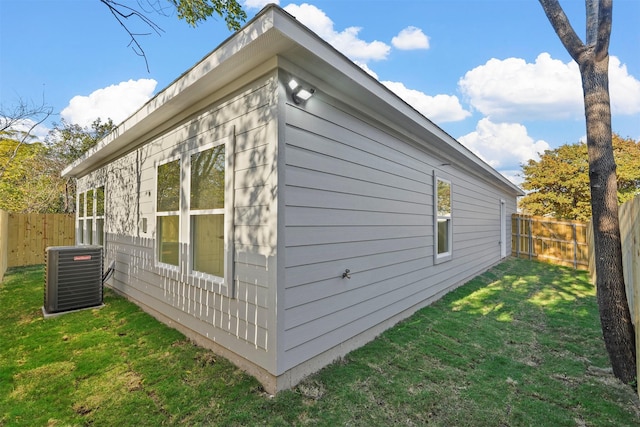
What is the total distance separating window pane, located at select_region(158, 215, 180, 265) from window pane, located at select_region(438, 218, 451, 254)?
4.44 m

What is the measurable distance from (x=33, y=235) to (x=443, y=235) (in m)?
11.9

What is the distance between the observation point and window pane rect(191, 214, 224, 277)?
306cm

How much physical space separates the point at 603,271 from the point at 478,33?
5.43m

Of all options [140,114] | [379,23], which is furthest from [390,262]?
[379,23]

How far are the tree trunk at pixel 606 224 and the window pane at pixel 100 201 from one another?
8.21 m

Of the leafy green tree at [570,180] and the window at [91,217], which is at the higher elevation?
the leafy green tree at [570,180]

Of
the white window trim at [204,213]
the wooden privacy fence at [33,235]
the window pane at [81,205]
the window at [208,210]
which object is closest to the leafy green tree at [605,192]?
the white window trim at [204,213]

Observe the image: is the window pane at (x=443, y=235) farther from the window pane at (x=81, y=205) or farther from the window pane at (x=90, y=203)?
the window pane at (x=81, y=205)

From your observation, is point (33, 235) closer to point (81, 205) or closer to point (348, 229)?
point (81, 205)

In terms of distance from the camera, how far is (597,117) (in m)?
2.85

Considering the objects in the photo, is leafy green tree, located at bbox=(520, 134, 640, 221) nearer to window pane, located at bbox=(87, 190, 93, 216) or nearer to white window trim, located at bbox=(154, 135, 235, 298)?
white window trim, located at bbox=(154, 135, 235, 298)

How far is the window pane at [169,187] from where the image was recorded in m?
3.72

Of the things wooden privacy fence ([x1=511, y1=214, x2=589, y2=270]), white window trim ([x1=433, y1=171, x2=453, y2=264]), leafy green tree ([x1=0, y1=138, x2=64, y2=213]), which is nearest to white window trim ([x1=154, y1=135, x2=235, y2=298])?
white window trim ([x1=433, y1=171, x2=453, y2=264])

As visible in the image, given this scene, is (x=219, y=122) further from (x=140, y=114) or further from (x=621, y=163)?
(x=621, y=163)
